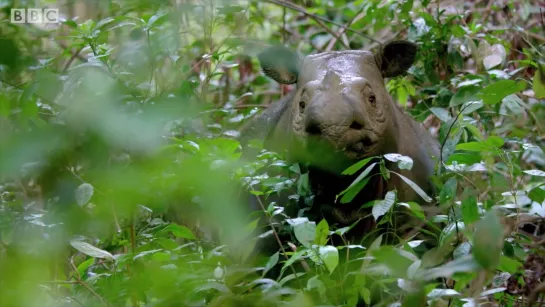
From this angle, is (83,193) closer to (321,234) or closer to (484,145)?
(321,234)

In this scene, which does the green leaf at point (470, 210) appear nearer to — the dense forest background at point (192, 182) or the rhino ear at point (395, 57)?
the dense forest background at point (192, 182)

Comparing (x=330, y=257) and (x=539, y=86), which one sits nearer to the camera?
(x=330, y=257)

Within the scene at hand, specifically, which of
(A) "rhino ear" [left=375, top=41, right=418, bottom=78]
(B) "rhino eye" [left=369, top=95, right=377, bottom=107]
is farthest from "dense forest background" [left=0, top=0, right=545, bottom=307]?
(B) "rhino eye" [left=369, top=95, right=377, bottom=107]

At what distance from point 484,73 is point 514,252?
2004mm

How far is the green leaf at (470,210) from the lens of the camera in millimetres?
2801

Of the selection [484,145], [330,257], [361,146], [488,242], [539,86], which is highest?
[488,242]

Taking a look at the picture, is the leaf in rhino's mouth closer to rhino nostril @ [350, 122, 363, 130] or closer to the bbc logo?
rhino nostril @ [350, 122, 363, 130]

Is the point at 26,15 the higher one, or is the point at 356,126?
the point at 26,15

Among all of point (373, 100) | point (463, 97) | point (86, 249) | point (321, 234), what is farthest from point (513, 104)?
point (86, 249)

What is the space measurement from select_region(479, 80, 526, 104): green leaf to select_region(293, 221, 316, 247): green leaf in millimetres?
805

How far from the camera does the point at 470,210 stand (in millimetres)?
2805

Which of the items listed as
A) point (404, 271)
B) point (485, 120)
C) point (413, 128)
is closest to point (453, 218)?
point (404, 271)

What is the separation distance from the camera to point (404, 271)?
2199mm

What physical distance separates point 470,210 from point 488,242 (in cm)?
128
